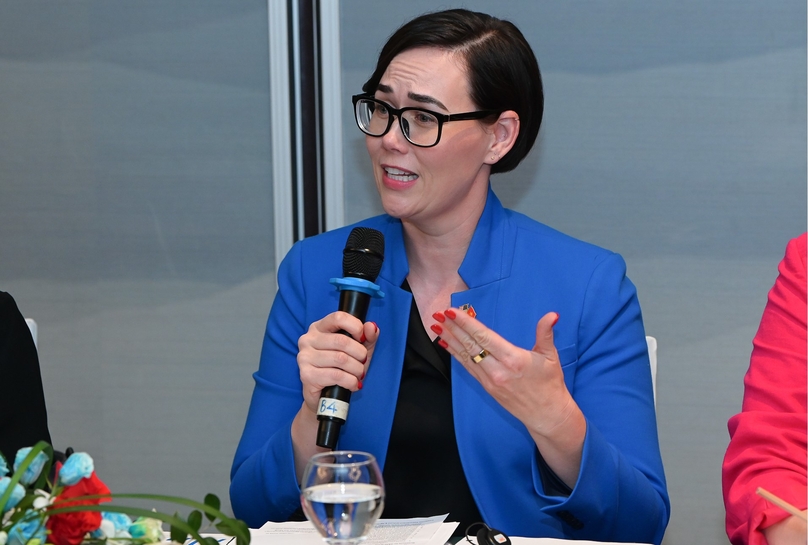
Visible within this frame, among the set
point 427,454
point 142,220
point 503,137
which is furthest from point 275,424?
point 142,220

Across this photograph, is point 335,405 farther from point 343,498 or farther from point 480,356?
point 343,498

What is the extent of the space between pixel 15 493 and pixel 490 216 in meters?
1.24

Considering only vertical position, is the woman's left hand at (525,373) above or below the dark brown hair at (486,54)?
below

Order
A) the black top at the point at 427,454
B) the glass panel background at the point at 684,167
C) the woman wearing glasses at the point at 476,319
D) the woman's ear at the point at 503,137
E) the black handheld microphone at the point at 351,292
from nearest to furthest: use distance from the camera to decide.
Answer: the black handheld microphone at the point at 351,292 < the woman wearing glasses at the point at 476,319 < the black top at the point at 427,454 < the woman's ear at the point at 503,137 < the glass panel background at the point at 684,167

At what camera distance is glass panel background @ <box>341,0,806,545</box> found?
99.9 inches

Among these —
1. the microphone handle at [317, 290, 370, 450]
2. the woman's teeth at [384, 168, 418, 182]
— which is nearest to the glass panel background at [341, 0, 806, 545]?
the woman's teeth at [384, 168, 418, 182]

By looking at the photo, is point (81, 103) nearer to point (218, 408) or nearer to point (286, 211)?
point (286, 211)

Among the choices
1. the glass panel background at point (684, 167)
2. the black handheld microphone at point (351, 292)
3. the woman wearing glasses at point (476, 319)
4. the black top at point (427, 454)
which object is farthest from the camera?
the glass panel background at point (684, 167)

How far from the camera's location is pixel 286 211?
2.84m

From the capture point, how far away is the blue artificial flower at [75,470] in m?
0.86

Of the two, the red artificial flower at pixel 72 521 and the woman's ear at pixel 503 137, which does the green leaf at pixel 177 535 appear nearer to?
the red artificial flower at pixel 72 521

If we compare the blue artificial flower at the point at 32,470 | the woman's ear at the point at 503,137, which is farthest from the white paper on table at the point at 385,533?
the woman's ear at the point at 503,137

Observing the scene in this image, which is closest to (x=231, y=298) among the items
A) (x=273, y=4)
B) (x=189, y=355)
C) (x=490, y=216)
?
(x=189, y=355)

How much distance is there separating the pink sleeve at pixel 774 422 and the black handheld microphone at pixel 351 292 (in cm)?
62
